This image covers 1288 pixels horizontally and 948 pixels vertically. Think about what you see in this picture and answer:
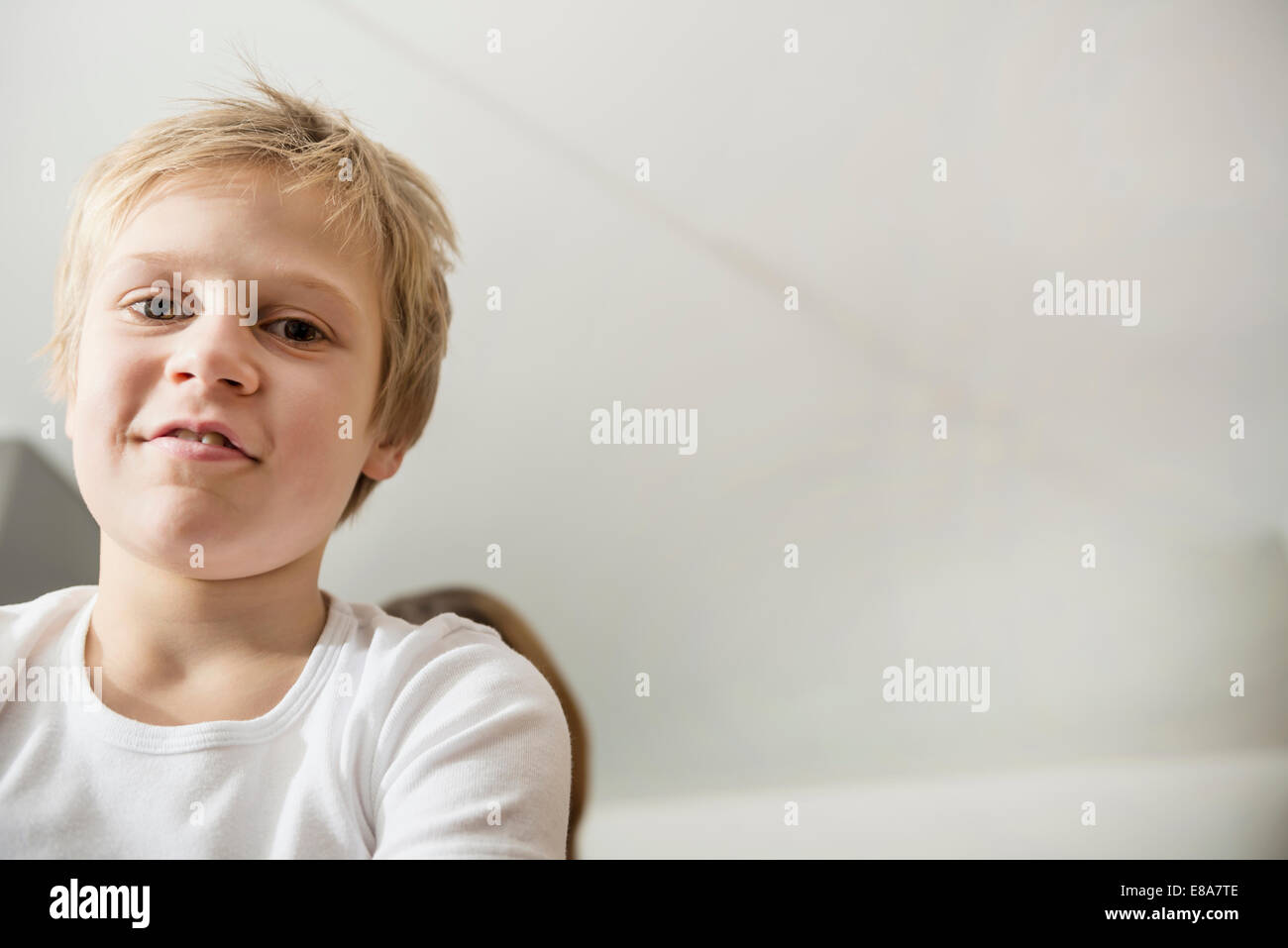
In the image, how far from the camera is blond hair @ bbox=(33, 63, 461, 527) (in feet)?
2.27

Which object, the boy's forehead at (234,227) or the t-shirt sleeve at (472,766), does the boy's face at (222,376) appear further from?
the t-shirt sleeve at (472,766)

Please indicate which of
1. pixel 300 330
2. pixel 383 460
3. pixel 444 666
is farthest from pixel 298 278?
pixel 444 666

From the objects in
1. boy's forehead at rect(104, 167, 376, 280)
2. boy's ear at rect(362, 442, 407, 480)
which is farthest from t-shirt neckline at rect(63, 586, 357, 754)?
boy's forehead at rect(104, 167, 376, 280)

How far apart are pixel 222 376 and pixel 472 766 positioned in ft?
0.95

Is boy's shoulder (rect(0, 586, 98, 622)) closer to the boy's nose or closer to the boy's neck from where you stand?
the boy's neck

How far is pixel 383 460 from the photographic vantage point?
0.77 m

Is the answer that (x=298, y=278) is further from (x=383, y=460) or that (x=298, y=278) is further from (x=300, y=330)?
(x=383, y=460)

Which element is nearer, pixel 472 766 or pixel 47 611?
pixel 472 766

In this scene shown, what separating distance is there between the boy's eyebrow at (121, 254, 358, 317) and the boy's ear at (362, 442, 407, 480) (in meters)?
0.12

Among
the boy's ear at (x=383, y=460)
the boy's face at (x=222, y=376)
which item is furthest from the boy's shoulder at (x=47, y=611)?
the boy's ear at (x=383, y=460)

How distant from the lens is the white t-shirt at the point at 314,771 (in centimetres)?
58
